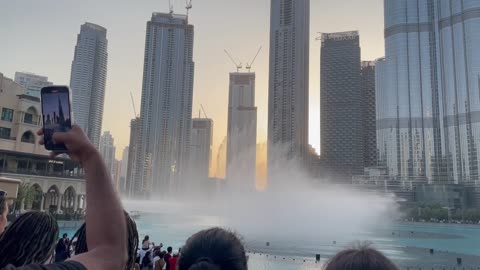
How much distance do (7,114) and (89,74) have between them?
386 feet

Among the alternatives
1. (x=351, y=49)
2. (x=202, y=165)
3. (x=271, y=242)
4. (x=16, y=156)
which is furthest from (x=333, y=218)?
(x=202, y=165)

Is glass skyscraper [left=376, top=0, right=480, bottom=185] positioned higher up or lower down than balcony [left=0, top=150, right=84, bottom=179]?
higher up

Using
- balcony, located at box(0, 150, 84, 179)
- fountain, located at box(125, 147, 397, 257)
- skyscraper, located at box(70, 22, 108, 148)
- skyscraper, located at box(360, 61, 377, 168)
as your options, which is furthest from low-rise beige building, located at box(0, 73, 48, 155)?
skyscraper, located at box(360, 61, 377, 168)

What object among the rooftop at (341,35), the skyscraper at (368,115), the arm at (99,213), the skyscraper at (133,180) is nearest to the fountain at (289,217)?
the arm at (99,213)

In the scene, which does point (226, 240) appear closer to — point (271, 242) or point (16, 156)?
point (271, 242)

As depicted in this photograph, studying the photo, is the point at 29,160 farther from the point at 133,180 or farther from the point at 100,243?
the point at 133,180

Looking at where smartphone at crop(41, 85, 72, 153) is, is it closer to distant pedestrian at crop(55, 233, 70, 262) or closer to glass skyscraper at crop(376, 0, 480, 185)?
distant pedestrian at crop(55, 233, 70, 262)

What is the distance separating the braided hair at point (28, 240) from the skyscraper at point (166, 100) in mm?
144131

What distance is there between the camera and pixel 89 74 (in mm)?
158500

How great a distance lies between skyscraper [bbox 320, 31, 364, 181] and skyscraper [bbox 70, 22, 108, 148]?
95.3 meters

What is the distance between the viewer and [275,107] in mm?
133000

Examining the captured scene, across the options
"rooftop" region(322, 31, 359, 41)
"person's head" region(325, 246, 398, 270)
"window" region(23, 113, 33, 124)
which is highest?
"rooftop" region(322, 31, 359, 41)

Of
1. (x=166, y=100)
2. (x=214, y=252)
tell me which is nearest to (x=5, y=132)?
(x=214, y=252)

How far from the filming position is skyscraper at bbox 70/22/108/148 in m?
155
